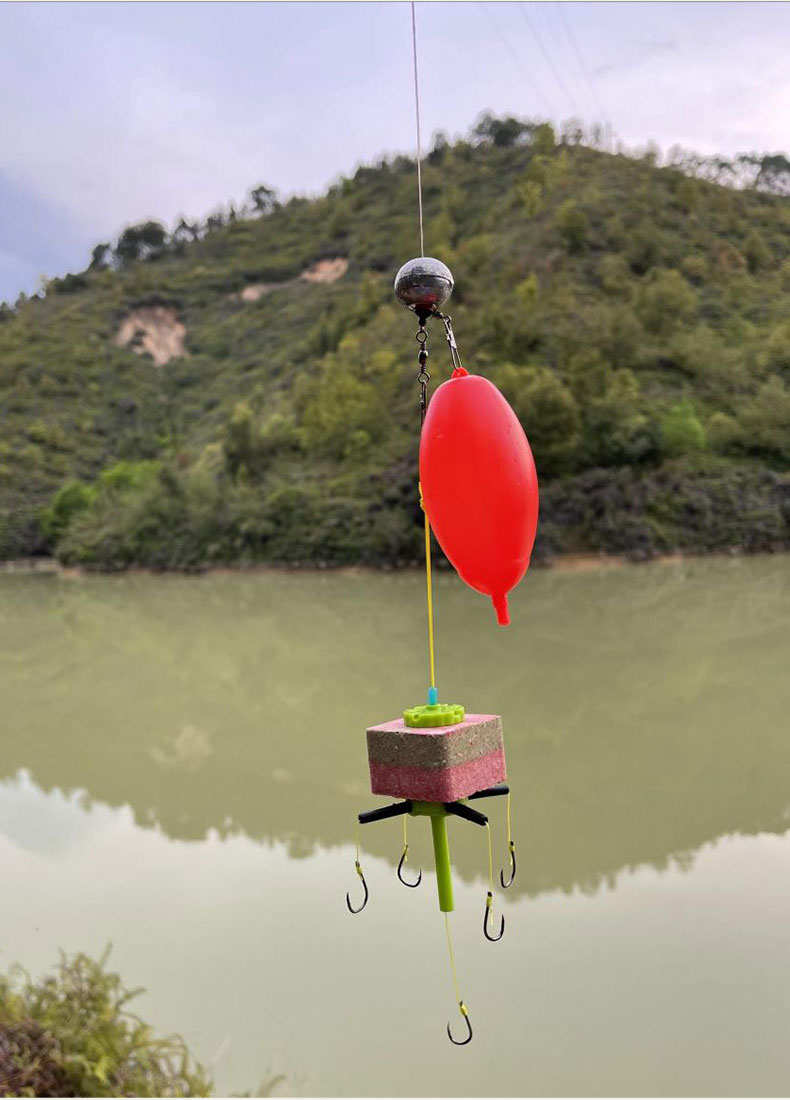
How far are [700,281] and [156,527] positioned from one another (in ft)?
51.1

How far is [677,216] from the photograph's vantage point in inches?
1081

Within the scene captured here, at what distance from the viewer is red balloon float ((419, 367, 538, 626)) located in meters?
1.69

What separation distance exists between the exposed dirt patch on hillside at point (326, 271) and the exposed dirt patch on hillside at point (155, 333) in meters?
6.18

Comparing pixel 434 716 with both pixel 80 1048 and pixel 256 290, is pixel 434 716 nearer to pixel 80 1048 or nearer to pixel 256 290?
pixel 80 1048

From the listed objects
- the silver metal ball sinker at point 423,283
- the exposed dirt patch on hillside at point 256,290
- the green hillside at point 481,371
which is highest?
the exposed dirt patch on hillside at point 256,290

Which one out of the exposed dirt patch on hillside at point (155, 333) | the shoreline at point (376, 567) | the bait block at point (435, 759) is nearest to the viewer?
the bait block at point (435, 759)

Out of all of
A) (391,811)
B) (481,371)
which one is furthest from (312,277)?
(391,811)

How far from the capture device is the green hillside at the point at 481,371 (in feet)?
64.8

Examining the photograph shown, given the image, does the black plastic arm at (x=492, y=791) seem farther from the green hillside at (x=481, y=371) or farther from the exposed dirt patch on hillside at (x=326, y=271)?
the exposed dirt patch on hillside at (x=326, y=271)

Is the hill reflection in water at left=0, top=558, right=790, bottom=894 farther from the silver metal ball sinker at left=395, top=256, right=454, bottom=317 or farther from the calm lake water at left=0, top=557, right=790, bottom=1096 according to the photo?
the silver metal ball sinker at left=395, top=256, right=454, bottom=317

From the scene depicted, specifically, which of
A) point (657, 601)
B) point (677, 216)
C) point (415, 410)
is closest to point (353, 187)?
point (677, 216)

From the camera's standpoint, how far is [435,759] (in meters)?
1.61

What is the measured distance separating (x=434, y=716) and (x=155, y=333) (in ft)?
145

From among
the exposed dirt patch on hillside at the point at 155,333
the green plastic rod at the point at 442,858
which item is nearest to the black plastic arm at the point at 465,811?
the green plastic rod at the point at 442,858
